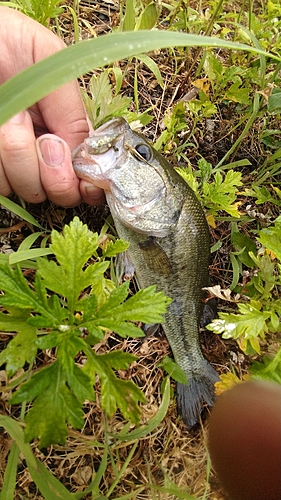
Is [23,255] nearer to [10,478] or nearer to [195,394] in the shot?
[10,478]

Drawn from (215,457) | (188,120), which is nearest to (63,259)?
(215,457)

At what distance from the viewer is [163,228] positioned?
8.30 ft

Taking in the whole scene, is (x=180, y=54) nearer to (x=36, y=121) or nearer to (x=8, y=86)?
(x=36, y=121)

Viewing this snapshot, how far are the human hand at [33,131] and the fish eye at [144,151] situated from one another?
13.8 inches

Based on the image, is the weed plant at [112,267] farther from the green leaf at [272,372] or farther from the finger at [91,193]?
the finger at [91,193]

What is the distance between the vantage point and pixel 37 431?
1428 mm

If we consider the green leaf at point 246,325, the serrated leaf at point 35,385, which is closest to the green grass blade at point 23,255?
the serrated leaf at point 35,385

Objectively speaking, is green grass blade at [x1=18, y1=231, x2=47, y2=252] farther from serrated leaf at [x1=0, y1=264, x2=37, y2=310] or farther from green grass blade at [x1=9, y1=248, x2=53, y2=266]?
serrated leaf at [x1=0, y1=264, x2=37, y2=310]

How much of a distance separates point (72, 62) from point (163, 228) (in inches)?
52.7

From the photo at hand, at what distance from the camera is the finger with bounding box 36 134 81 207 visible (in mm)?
2139

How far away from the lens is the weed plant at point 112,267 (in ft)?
4.76

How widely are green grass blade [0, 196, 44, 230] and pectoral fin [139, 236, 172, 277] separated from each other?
67cm

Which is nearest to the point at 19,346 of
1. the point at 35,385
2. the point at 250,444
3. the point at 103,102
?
the point at 35,385

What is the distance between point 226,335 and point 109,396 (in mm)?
A: 904
